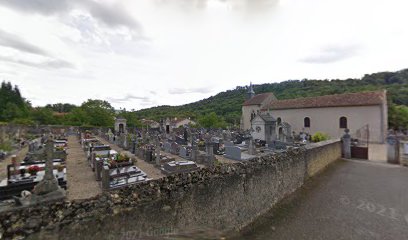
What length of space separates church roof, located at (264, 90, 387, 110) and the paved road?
665 inches

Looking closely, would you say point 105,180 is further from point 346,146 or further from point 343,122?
point 343,122

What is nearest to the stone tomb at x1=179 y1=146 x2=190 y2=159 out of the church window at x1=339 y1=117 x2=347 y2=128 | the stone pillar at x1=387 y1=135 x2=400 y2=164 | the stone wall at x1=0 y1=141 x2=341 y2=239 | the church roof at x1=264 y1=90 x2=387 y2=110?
the stone wall at x1=0 y1=141 x2=341 y2=239

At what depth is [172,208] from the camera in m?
3.55

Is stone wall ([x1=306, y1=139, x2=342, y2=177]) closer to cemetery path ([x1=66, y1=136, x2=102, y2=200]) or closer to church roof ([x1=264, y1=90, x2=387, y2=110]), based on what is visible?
cemetery path ([x1=66, y1=136, x2=102, y2=200])

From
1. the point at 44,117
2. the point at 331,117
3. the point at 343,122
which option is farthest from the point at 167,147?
the point at 44,117

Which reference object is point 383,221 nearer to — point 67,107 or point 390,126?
point 390,126

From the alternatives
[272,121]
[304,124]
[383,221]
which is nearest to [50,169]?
[383,221]

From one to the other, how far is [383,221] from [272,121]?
1573 cm

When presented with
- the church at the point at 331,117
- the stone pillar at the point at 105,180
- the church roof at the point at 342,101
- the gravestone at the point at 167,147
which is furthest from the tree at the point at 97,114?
the stone pillar at the point at 105,180

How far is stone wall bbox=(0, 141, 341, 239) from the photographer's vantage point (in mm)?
2449

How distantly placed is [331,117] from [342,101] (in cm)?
234

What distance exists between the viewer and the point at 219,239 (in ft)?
7.70

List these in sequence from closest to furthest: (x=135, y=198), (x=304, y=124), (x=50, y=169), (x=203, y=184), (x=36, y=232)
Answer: (x=36, y=232), (x=135, y=198), (x=203, y=184), (x=50, y=169), (x=304, y=124)

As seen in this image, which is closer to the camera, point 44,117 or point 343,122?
point 343,122
